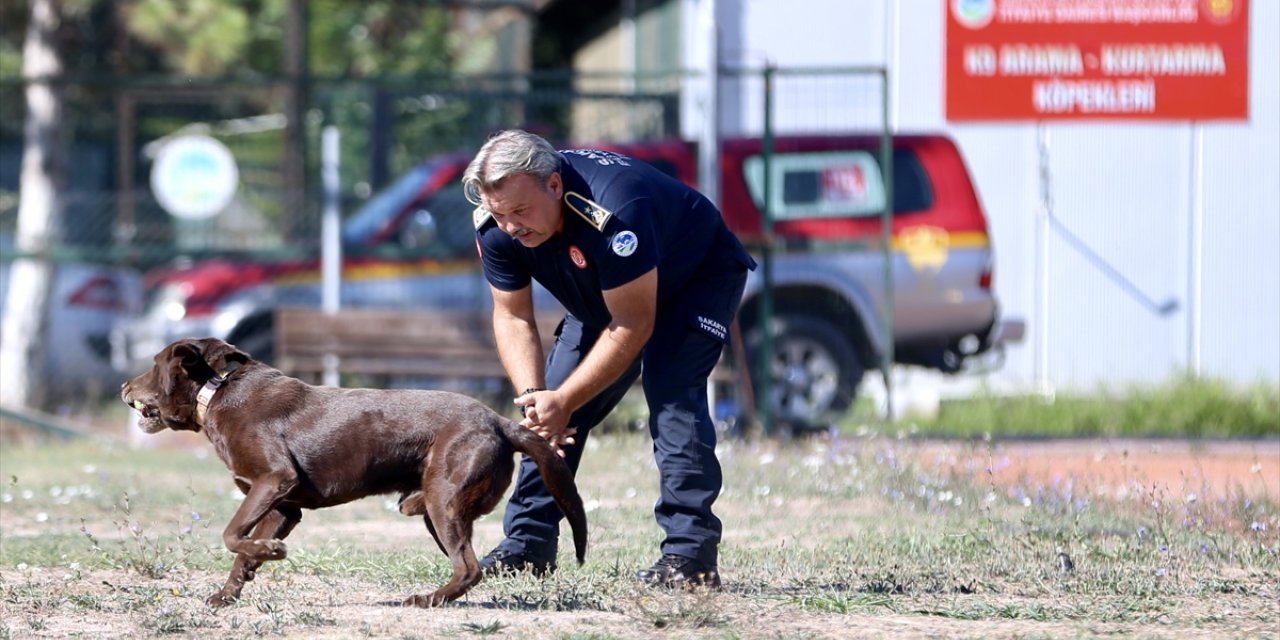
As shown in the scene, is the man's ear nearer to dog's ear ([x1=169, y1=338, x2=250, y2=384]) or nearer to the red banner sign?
dog's ear ([x1=169, y1=338, x2=250, y2=384])

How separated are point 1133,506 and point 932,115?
636cm

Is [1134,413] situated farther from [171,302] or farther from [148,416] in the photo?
[148,416]

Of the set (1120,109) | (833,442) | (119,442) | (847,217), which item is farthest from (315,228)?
(1120,109)

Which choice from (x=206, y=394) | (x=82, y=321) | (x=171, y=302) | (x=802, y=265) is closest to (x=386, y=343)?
(x=171, y=302)

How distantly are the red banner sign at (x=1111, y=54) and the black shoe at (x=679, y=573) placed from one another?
7983mm

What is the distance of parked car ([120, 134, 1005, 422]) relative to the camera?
11.2 m

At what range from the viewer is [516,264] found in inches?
211

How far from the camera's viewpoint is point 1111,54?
12305 mm

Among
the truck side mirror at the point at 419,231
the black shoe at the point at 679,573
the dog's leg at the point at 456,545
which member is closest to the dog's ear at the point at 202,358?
the dog's leg at the point at 456,545

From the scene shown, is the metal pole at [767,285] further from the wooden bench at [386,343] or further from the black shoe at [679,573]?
the black shoe at [679,573]

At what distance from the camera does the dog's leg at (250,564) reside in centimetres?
502

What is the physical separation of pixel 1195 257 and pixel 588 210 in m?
9.40

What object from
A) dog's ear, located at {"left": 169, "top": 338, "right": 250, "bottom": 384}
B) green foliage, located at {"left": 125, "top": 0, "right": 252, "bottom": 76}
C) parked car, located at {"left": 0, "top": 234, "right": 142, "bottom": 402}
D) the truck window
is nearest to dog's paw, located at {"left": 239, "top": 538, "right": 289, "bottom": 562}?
dog's ear, located at {"left": 169, "top": 338, "right": 250, "bottom": 384}

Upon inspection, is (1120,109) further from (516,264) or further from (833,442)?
(516,264)
